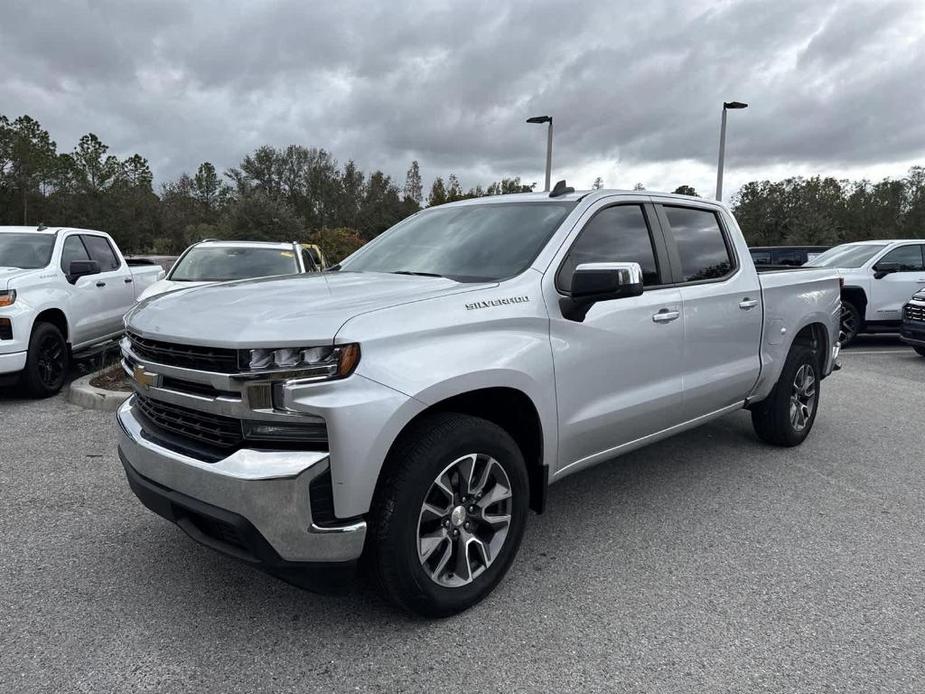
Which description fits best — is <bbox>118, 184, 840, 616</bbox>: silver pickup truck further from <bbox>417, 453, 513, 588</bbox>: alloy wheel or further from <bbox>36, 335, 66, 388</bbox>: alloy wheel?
<bbox>36, 335, 66, 388</bbox>: alloy wheel

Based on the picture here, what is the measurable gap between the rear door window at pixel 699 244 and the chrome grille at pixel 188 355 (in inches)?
108

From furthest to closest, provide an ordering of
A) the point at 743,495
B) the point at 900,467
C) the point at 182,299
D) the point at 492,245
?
the point at 900,467 → the point at 743,495 → the point at 492,245 → the point at 182,299

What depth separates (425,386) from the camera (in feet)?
8.26

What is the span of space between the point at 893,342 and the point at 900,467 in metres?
8.59

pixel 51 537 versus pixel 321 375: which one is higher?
pixel 321 375

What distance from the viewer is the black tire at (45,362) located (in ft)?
21.2

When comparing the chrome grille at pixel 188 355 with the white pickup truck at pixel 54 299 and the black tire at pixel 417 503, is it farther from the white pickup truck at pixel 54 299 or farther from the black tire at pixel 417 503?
the white pickup truck at pixel 54 299

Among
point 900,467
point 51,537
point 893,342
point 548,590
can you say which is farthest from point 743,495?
point 893,342

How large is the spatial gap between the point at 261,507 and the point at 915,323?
1034cm

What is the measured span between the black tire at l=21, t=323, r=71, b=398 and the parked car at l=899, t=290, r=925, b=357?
11.0 m

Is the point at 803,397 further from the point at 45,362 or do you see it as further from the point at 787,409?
the point at 45,362

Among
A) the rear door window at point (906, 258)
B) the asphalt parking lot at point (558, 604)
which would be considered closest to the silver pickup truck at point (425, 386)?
the asphalt parking lot at point (558, 604)

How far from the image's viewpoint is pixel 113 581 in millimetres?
3092

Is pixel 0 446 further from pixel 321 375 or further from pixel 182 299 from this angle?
pixel 321 375
